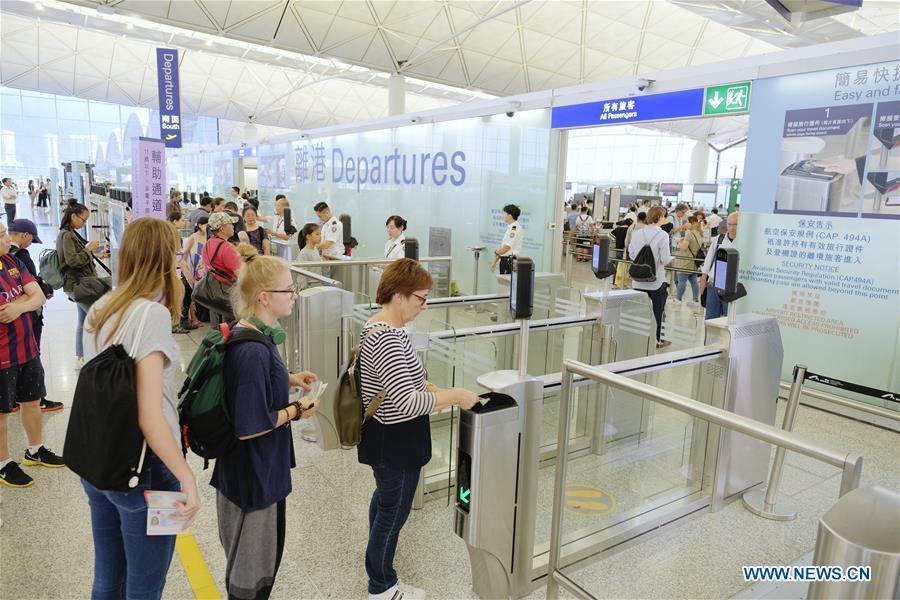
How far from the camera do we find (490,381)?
249cm

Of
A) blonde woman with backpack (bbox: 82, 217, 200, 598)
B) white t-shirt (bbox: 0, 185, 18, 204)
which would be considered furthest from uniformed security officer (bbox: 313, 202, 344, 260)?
white t-shirt (bbox: 0, 185, 18, 204)

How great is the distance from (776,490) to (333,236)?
6102 mm

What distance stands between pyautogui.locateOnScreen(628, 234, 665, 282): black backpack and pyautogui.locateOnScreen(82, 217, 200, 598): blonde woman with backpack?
18.1 feet

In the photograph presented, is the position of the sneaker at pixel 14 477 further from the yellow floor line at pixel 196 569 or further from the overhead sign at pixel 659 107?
the overhead sign at pixel 659 107

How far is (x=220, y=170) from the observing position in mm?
23719

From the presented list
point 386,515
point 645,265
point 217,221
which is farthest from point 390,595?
point 645,265

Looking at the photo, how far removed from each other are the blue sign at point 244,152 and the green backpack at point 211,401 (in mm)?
19062

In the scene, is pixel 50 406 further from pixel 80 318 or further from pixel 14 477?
pixel 14 477

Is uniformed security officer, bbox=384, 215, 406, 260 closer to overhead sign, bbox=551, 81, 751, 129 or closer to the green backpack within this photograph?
overhead sign, bbox=551, 81, 751, 129

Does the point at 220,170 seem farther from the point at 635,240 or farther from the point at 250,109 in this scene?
the point at 635,240

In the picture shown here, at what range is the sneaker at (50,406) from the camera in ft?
15.9

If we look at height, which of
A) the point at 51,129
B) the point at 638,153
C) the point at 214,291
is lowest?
the point at 214,291

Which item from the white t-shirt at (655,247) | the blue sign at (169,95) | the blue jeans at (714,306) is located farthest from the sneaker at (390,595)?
the blue sign at (169,95)

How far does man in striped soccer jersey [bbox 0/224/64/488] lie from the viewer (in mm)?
3367
